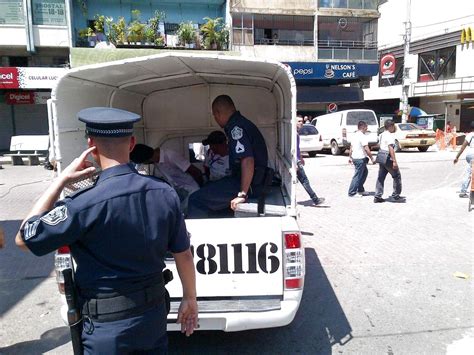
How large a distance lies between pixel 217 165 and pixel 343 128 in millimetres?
14559

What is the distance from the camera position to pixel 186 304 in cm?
229

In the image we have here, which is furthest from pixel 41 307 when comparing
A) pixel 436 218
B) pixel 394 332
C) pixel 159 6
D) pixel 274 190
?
pixel 159 6

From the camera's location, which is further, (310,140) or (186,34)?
(186,34)

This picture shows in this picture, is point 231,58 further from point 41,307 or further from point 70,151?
point 41,307

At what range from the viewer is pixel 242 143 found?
395cm

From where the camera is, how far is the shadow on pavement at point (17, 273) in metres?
4.68

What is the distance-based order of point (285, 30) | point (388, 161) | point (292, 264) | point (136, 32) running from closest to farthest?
point (292, 264)
point (388, 161)
point (136, 32)
point (285, 30)

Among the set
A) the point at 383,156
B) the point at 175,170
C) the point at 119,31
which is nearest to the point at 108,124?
the point at 175,170

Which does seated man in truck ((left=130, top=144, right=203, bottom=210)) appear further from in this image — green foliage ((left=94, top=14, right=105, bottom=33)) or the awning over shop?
the awning over shop

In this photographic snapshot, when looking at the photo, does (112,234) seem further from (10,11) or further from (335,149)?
(10,11)

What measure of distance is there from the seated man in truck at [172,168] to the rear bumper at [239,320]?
1763mm

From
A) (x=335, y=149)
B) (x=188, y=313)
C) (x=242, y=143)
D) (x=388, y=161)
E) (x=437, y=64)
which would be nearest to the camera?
(x=188, y=313)

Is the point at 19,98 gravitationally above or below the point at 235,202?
above

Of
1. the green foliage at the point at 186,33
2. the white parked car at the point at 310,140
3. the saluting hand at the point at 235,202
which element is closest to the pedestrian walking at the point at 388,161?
the saluting hand at the point at 235,202
